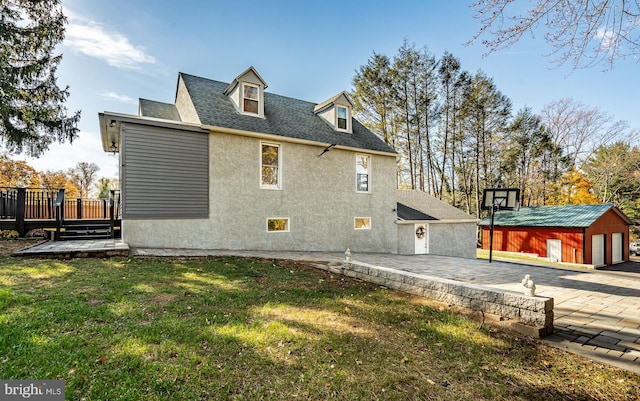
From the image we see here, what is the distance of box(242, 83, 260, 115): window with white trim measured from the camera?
35.6 ft

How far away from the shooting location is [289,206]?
1085 centimetres

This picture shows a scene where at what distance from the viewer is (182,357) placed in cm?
284

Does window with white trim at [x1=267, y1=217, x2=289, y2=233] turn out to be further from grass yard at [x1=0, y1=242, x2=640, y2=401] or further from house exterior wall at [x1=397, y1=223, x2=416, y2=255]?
house exterior wall at [x1=397, y1=223, x2=416, y2=255]

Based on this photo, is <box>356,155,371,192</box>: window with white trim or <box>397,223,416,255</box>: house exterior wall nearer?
<box>356,155,371,192</box>: window with white trim

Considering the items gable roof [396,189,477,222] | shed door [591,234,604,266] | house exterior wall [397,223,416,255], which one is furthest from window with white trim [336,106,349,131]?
shed door [591,234,604,266]

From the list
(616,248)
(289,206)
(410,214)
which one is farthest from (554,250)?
(289,206)

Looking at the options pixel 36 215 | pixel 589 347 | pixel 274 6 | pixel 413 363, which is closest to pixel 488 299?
pixel 589 347

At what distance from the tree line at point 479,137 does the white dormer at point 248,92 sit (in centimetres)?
1328

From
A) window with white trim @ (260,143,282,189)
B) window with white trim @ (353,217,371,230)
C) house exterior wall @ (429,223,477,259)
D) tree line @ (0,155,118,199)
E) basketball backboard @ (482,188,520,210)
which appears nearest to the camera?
window with white trim @ (260,143,282,189)

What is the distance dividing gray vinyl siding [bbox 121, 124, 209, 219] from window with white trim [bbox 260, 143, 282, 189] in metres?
1.93

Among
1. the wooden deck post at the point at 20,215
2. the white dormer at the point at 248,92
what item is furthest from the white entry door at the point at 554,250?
the wooden deck post at the point at 20,215

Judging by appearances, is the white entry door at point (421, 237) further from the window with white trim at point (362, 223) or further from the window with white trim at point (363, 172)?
the window with white trim at point (363, 172)

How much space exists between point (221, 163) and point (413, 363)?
Answer: 27.5 ft

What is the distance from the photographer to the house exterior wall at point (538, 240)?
684 inches
